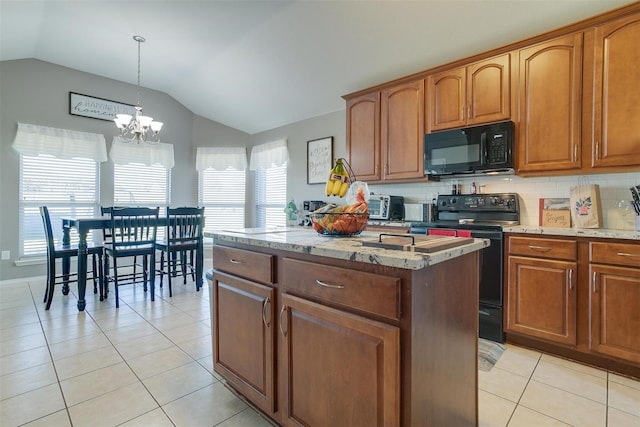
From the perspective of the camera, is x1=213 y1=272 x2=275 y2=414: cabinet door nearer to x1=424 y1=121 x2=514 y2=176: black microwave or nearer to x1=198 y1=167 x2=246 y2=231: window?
x1=424 y1=121 x2=514 y2=176: black microwave

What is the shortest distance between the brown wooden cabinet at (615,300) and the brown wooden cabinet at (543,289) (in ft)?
0.34

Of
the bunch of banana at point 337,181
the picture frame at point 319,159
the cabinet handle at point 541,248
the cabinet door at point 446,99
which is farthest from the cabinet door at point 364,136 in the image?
the bunch of banana at point 337,181

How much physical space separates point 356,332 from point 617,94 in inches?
94.9

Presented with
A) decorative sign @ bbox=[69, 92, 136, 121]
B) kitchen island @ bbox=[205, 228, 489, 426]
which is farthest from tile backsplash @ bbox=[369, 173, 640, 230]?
decorative sign @ bbox=[69, 92, 136, 121]

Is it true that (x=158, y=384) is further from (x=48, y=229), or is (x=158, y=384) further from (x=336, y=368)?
(x=48, y=229)

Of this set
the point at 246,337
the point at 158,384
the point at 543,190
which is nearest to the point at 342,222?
the point at 246,337

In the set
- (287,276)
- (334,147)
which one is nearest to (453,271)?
(287,276)

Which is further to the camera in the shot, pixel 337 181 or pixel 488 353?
pixel 488 353

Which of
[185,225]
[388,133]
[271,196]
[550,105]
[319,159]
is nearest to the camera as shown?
[550,105]

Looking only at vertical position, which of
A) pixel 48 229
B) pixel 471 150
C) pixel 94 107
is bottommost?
pixel 48 229

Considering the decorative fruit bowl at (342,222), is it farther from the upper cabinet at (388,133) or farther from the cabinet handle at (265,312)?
the upper cabinet at (388,133)

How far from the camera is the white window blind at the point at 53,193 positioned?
13.6ft

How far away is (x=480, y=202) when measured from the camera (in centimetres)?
288

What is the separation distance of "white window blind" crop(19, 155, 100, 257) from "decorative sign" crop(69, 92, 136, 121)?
0.69 m
